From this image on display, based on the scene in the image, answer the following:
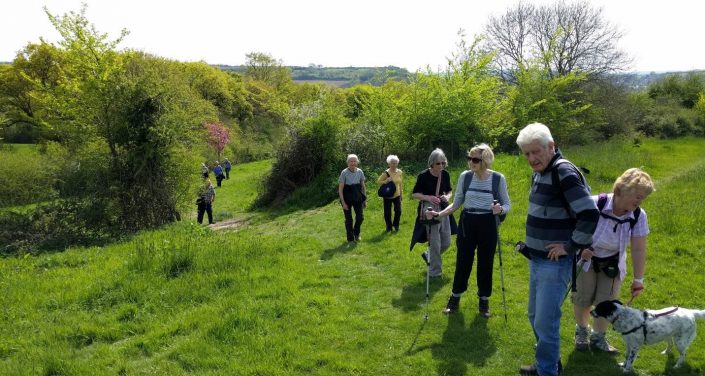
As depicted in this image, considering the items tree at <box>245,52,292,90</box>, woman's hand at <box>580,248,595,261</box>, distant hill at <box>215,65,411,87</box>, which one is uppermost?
distant hill at <box>215,65,411,87</box>

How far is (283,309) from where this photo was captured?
6.05 m

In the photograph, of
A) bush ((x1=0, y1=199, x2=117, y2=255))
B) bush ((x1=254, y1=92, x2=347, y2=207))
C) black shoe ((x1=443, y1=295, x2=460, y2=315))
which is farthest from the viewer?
bush ((x1=254, y1=92, x2=347, y2=207))

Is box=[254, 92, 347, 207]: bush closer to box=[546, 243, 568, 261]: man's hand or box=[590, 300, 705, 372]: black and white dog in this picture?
box=[590, 300, 705, 372]: black and white dog

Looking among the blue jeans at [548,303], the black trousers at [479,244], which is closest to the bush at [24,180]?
the black trousers at [479,244]

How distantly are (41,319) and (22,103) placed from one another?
3411cm

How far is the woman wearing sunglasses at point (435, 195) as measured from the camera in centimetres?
658

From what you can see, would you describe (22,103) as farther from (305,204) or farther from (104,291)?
(104,291)

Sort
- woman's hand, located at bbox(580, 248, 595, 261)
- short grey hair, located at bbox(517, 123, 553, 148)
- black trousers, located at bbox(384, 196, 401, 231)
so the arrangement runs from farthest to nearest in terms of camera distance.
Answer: black trousers, located at bbox(384, 196, 401, 231) < woman's hand, located at bbox(580, 248, 595, 261) < short grey hair, located at bbox(517, 123, 553, 148)

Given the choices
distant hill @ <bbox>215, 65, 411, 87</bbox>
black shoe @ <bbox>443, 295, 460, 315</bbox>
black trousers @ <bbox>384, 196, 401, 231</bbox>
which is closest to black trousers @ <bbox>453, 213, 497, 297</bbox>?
black shoe @ <bbox>443, 295, 460, 315</bbox>

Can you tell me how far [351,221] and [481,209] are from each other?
4718 millimetres

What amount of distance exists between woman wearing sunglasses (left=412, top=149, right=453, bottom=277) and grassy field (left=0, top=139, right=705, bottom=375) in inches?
20.8

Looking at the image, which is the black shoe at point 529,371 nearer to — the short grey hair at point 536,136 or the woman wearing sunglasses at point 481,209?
the woman wearing sunglasses at point 481,209

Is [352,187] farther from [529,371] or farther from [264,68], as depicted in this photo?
[264,68]

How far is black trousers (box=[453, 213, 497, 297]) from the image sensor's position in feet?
18.0
